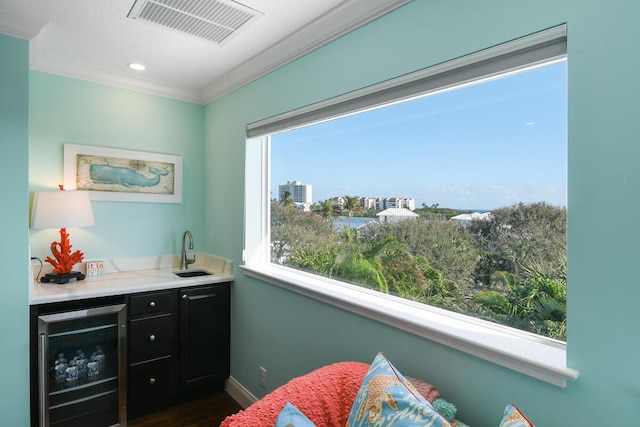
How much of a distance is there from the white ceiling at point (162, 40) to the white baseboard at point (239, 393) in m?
2.33

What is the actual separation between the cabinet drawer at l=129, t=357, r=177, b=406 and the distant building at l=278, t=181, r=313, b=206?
1.48m

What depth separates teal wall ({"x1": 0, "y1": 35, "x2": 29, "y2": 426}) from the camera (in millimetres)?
2018

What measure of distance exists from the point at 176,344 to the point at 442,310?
6.55ft

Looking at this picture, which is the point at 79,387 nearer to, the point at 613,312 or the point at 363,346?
the point at 363,346

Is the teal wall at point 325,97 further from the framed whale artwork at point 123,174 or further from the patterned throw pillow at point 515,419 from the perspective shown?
the patterned throw pillow at point 515,419

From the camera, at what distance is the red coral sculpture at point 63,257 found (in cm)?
260

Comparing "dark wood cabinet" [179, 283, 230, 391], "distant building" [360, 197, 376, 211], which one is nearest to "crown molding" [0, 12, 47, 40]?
"dark wood cabinet" [179, 283, 230, 391]

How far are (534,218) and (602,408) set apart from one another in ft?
2.05

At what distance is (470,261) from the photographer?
156 centimetres

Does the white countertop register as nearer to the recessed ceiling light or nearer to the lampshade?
the lampshade

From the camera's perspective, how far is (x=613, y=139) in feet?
3.42

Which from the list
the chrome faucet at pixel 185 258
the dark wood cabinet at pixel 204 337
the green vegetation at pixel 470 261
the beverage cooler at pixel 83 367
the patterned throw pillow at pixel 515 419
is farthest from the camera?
the chrome faucet at pixel 185 258

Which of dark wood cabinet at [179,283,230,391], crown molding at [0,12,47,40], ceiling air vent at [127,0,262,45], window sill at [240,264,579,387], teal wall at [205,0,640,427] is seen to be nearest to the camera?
teal wall at [205,0,640,427]

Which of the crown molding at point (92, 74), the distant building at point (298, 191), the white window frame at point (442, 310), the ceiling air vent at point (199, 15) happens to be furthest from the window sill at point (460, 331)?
the crown molding at point (92, 74)
